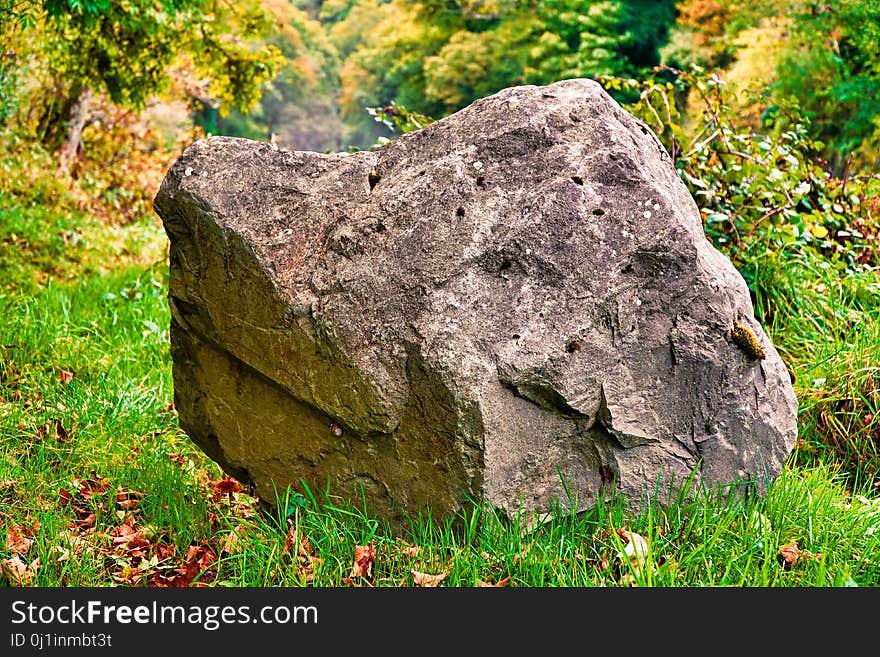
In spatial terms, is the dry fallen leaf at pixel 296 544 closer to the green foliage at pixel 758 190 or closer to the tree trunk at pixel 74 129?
the green foliage at pixel 758 190

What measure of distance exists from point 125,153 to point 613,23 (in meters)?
14.2

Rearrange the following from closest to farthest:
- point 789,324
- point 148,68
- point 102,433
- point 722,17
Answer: point 102,433 → point 789,324 → point 148,68 → point 722,17

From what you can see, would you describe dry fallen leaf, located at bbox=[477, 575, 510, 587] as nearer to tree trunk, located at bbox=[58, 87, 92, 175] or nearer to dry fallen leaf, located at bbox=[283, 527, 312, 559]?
dry fallen leaf, located at bbox=[283, 527, 312, 559]

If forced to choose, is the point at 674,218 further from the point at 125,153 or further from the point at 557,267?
the point at 125,153

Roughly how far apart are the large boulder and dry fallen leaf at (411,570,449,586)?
0.21 metres

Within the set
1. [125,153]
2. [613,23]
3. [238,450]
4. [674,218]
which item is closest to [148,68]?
[125,153]

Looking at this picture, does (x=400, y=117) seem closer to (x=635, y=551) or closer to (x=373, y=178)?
(x=373, y=178)

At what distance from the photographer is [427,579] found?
104 inches

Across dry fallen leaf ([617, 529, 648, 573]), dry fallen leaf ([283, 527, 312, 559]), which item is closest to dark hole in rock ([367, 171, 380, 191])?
dry fallen leaf ([283, 527, 312, 559])

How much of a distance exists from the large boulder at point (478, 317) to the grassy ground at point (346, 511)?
13cm

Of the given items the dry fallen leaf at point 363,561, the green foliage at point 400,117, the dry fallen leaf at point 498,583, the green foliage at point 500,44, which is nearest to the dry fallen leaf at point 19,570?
the dry fallen leaf at point 363,561

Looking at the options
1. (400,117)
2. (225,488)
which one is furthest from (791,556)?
(400,117)

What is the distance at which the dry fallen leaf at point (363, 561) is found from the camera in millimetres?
2729

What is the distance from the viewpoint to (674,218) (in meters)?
2.76
